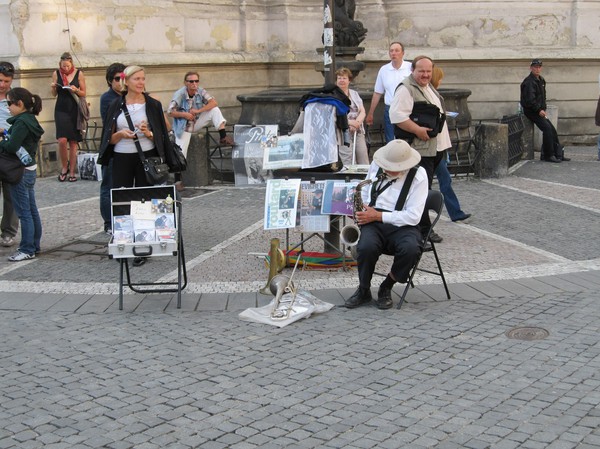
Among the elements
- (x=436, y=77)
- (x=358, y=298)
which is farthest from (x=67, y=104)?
(x=358, y=298)

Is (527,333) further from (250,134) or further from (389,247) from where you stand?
(250,134)

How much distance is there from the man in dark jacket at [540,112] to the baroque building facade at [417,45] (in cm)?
277

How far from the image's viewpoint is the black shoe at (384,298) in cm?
752

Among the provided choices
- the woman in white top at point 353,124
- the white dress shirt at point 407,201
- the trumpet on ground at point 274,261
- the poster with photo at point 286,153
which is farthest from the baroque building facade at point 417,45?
the white dress shirt at point 407,201

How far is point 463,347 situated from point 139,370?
2208 mm

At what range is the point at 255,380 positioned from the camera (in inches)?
236

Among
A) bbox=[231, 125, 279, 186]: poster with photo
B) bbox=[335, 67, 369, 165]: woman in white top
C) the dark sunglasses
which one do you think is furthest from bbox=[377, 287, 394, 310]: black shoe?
the dark sunglasses

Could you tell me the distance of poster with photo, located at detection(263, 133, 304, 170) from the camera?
350 inches

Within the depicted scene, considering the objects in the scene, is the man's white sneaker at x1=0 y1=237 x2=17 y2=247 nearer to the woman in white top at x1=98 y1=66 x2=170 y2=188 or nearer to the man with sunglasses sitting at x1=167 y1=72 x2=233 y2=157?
the woman in white top at x1=98 y1=66 x2=170 y2=188

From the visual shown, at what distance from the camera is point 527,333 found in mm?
6840

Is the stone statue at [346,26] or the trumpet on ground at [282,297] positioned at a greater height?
the stone statue at [346,26]

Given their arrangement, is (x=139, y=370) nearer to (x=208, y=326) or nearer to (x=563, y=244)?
(x=208, y=326)

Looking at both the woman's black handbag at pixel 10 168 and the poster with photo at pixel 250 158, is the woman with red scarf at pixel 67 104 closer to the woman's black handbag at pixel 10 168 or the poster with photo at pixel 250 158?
the poster with photo at pixel 250 158

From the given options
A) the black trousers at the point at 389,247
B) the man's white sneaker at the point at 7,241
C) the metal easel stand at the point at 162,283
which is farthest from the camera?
the man's white sneaker at the point at 7,241
